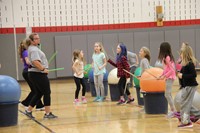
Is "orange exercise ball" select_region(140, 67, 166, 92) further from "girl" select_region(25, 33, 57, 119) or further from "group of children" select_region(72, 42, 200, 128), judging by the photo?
"girl" select_region(25, 33, 57, 119)

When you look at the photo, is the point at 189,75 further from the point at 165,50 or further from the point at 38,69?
the point at 38,69

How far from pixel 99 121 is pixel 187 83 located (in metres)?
2.20

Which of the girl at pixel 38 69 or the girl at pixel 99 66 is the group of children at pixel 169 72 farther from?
the girl at pixel 38 69

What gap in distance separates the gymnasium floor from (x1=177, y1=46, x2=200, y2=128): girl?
0.26 m

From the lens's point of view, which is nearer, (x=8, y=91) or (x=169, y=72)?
(x=8, y=91)

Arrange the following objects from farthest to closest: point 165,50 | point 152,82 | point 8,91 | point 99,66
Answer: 1. point 99,66
2. point 152,82
3. point 165,50
4. point 8,91

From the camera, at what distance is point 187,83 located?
7355mm

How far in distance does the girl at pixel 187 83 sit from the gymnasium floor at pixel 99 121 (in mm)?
261

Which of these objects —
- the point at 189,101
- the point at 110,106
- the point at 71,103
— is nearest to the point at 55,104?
the point at 71,103

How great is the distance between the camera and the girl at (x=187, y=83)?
7328 millimetres

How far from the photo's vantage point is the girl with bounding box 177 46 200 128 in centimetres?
733

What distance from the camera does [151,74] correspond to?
9094 millimetres

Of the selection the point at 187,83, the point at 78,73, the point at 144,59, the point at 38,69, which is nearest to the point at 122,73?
the point at 144,59

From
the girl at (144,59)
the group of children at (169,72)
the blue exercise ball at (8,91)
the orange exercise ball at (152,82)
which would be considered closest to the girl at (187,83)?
the group of children at (169,72)
